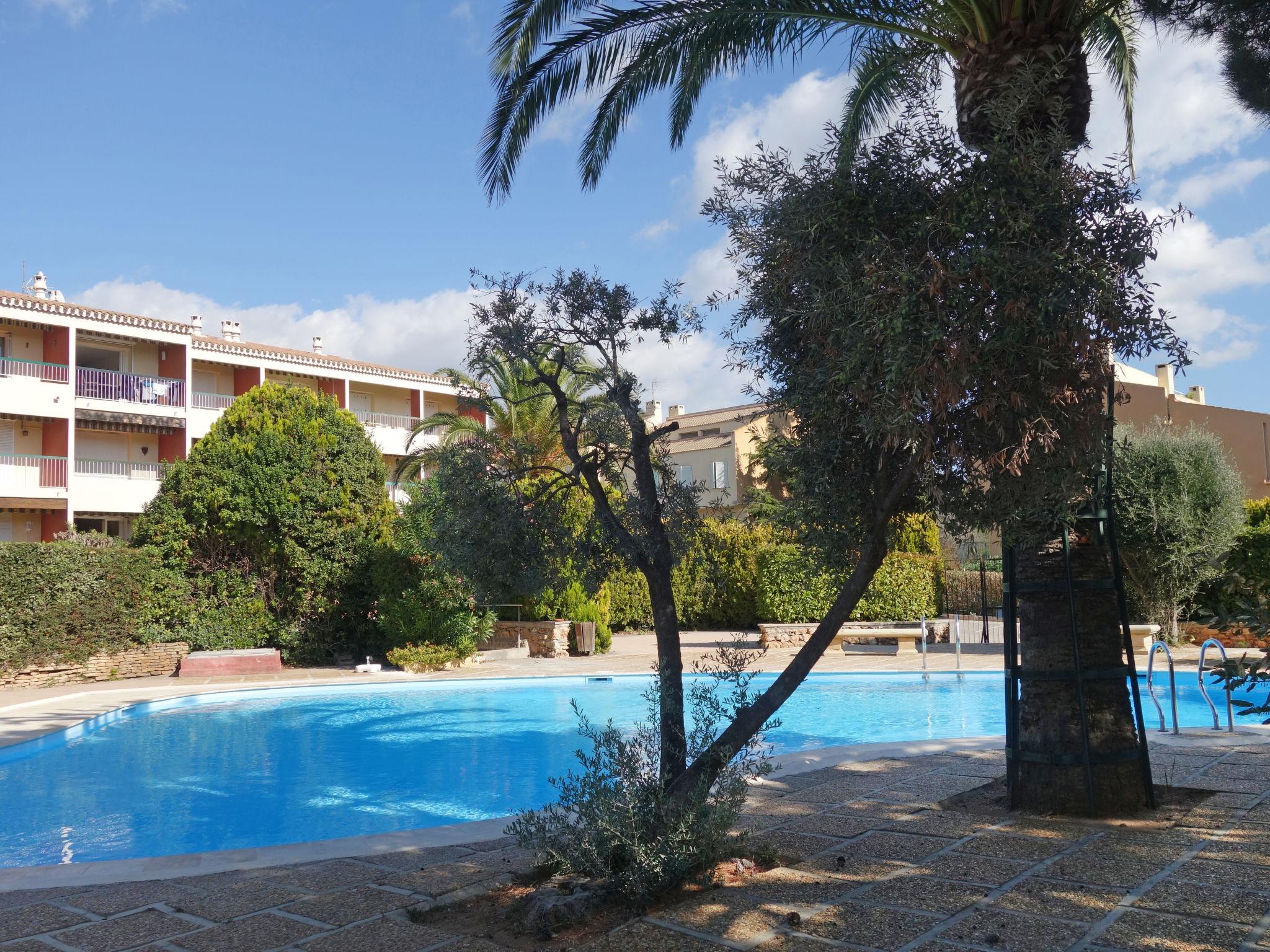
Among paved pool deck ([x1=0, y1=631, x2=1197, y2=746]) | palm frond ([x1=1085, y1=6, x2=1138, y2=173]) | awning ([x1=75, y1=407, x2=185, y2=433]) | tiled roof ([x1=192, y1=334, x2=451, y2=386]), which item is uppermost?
tiled roof ([x1=192, y1=334, x2=451, y2=386])

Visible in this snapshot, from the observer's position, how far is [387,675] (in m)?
17.5

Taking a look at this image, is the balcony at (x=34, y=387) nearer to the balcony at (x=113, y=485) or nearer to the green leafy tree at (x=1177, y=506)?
the balcony at (x=113, y=485)

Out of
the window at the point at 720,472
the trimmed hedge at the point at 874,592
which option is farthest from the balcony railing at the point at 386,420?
the trimmed hedge at the point at 874,592

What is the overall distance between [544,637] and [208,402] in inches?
770

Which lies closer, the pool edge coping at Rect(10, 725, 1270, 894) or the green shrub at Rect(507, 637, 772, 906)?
the green shrub at Rect(507, 637, 772, 906)

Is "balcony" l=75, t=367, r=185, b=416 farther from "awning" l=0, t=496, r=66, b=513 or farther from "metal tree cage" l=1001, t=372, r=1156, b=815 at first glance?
"metal tree cage" l=1001, t=372, r=1156, b=815

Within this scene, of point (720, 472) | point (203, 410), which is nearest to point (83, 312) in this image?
point (203, 410)

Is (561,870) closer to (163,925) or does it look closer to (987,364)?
(163,925)

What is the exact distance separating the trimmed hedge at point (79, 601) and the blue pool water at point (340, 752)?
313 centimetres

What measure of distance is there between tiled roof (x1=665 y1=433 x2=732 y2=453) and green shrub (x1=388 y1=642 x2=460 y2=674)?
61.4ft

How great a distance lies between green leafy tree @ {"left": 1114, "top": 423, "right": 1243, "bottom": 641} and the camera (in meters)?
18.0

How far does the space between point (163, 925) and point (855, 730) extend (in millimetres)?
10825

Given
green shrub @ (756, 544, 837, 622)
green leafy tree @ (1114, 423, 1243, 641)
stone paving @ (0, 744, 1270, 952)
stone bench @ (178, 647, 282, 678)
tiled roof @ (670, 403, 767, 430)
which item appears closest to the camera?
stone paving @ (0, 744, 1270, 952)

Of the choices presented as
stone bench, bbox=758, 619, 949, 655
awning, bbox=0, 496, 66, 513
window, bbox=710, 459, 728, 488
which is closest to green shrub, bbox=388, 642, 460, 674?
stone bench, bbox=758, 619, 949, 655
